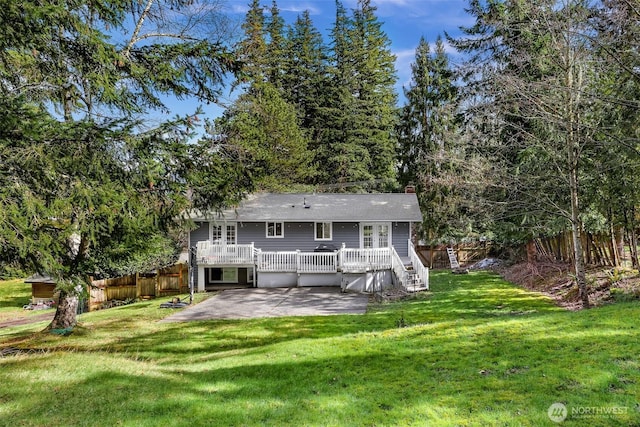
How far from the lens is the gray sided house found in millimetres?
17359

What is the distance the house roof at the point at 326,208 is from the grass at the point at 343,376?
10.0 metres

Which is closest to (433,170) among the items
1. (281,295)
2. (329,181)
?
(329,181)

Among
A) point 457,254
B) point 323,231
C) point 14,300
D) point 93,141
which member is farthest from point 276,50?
point 93,141

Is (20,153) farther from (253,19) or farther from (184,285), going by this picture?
(253,19)

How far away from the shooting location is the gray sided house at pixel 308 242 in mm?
17359

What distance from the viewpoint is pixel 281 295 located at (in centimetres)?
1647

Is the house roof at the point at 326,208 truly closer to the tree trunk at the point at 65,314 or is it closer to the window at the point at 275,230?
the window at the point at 275,230

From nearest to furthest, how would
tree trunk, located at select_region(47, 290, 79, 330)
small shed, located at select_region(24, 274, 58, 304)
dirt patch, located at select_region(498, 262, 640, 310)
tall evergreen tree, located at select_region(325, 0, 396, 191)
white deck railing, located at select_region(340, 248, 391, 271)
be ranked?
1. tree trunk, located at select_region(47, 290, 79, 330)
2. dirt patch, located at select_region(498, 262, 640, 310)
3. white deck railing, located at select_region(340, 248, 391, 271)
4. small shed, located at select_region(24, 274, 58, 304)
5. tall evergreen tree, located at select_region(325, 0, 396, 191)

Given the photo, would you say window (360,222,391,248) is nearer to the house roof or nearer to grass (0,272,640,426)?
the house roof

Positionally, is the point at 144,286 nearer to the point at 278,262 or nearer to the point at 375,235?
the point at 278,262

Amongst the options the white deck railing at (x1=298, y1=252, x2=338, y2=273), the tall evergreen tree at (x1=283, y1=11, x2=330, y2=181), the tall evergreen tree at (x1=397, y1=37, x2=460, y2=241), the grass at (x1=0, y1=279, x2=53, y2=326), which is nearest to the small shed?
the grass at (x1=0, y1=279, x2=53, y2=326)

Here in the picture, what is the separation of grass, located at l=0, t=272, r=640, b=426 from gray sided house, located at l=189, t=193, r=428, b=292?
23.4 ft

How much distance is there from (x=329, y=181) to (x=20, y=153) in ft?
95.1

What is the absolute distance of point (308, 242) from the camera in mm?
20406
